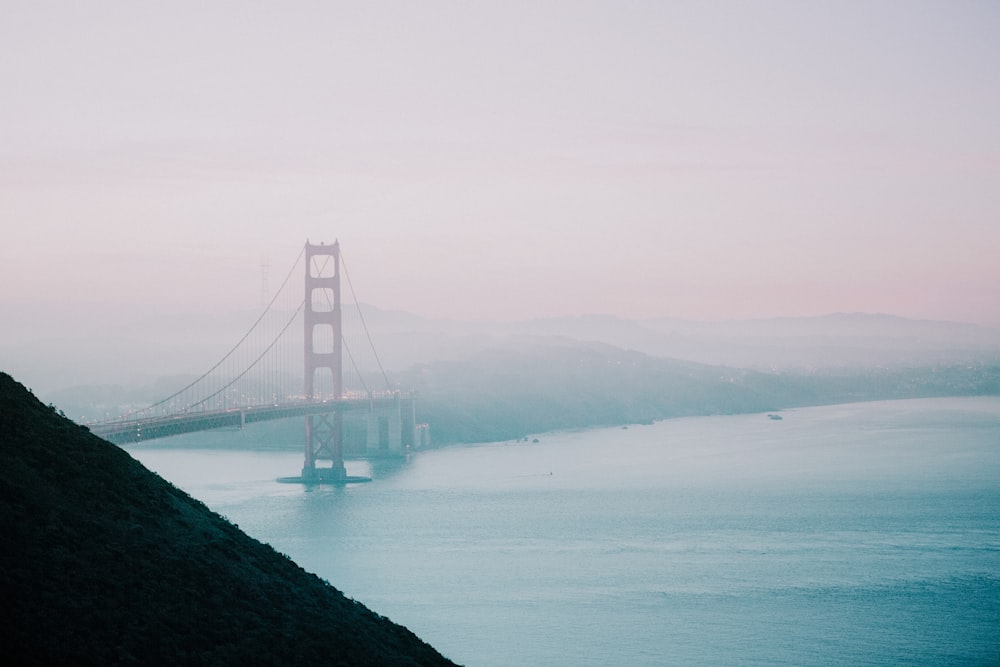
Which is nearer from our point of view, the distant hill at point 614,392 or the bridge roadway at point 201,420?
the bridge roadway at point 201,420

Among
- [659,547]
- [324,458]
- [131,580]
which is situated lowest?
[659,547]

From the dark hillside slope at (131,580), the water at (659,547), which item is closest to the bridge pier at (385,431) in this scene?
the water at (659,547)

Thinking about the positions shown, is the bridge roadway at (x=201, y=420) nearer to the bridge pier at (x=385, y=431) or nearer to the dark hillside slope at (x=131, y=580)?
the bridge pier at (x=385, y=431)

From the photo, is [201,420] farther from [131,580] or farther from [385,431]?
[131,580]

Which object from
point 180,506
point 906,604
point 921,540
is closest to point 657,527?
point 921,540

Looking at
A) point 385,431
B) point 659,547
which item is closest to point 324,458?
point 385,431

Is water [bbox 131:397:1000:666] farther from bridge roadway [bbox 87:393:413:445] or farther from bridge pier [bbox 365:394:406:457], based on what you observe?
bridge roadway [bbox 87:393:413:445]
